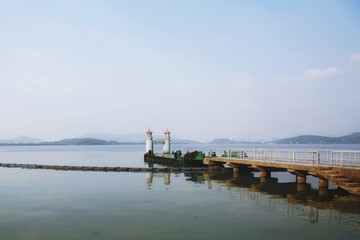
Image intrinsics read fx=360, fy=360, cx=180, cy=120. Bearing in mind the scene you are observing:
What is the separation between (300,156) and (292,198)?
48.5ft

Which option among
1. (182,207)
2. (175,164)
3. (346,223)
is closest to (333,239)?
(346,223)

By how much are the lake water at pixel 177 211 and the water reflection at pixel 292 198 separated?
0.05m

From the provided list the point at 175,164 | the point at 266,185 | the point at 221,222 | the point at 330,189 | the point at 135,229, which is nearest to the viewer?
the point at 135,229

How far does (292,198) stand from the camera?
23953 millimetres

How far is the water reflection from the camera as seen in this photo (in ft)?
60.3

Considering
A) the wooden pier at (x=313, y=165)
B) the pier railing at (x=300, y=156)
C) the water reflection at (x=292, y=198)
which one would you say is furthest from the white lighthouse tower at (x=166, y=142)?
the water reflection at (x=292, y=198)

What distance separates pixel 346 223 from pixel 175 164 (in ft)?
→ 109

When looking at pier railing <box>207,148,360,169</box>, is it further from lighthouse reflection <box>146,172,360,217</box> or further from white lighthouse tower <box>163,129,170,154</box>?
white lighthouse tower <box>163,129,170,154</box>

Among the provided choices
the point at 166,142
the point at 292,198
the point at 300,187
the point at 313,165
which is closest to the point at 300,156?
the point at 300,187

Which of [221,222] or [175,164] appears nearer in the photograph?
[221,222]

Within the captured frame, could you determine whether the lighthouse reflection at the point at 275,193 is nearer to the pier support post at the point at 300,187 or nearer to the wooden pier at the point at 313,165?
the pier support post at the point at 300,187

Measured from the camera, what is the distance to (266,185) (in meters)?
30.9

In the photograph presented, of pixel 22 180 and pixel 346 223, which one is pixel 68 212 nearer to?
pixel 346 223

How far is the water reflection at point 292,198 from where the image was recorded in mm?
18391
